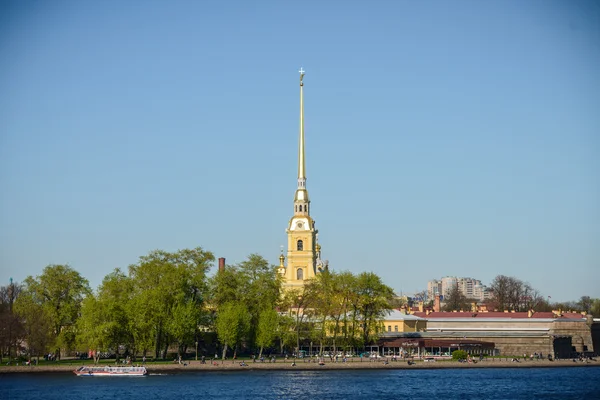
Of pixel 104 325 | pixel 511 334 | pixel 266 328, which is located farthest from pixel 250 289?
pixel 511 334

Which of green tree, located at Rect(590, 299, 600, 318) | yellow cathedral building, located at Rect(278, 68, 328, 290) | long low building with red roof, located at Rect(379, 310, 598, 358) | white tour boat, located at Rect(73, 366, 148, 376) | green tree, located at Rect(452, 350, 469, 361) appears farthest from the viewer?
green tree, located at Rect(590, 299, 600, 318)

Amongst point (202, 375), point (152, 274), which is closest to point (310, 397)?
point (202, 375)

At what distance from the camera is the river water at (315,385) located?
77.4 m

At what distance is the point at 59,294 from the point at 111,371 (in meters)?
17.9

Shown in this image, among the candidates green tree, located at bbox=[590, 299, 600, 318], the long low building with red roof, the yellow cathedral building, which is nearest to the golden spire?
the yellow cathedral building

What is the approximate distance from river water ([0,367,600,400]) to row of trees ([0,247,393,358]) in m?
7.47

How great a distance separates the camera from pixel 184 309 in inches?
4183

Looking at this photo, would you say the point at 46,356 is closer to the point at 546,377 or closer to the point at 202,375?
the point at 202,375

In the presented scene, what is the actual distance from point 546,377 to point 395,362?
20.3 metres

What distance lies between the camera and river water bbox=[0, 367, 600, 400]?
254ft

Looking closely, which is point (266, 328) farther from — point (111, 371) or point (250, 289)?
point (111, 371)

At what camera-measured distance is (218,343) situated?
12056 cm

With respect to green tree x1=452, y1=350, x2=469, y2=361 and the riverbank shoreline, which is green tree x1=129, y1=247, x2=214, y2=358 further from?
green tree x1=452, y1=350, x2=469, y2=361

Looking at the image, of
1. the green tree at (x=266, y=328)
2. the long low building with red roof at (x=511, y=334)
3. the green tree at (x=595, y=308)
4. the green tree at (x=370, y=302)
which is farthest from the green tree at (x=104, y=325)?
the green tree at (x=595, y=308)
